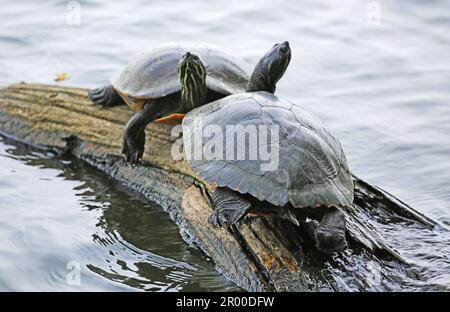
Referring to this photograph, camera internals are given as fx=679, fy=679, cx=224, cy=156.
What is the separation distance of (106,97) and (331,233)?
248 cm

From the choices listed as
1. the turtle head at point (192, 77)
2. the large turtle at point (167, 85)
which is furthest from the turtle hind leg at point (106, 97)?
the turtle head at point (192, 77)

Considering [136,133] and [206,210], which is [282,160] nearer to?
[206,210]

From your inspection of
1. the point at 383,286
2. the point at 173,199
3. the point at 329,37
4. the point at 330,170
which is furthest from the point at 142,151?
the point at 329,37

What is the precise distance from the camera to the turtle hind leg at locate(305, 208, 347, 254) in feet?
11.5

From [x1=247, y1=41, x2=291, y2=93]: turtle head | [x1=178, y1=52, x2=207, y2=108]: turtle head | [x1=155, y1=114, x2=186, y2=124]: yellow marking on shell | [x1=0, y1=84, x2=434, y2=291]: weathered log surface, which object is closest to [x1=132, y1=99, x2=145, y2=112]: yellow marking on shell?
[x1=0, y1=84, x2=434, y2=291]: weathered log surface

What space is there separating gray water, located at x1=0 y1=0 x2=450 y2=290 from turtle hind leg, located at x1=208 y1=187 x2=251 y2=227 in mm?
443

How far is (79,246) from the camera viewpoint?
434cm

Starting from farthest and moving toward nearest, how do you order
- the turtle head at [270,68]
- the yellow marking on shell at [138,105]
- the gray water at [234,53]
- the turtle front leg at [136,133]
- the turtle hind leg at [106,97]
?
the turtle hind leg at [106,97] → the yellow marking on shell at [138,105] → the turtle front leg at [136,133] → the turtle head at [270,68] → the gray water at [234,53]

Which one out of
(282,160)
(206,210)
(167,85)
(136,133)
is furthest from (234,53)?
(282,160)

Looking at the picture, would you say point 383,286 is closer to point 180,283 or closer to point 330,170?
point 330,170

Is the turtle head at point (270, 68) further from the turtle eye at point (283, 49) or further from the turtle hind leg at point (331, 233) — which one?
the turtle hind leg at point (331, 233)

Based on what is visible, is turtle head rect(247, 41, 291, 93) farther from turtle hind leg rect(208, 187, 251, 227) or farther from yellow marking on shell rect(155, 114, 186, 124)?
turtle hind leg rect(208, 187, 251, 227)

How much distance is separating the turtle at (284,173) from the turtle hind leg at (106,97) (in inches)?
59.6

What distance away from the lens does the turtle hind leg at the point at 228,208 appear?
3562mm
